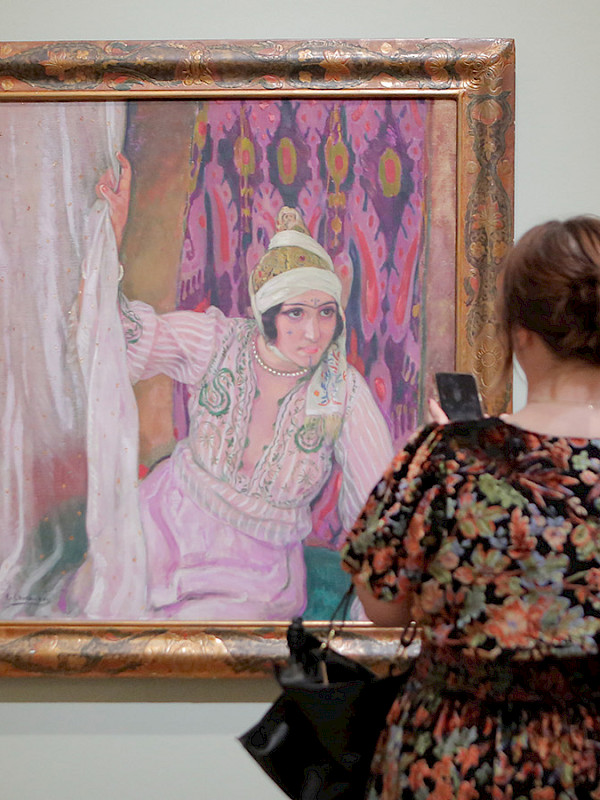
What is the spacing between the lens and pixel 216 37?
5.93 ft

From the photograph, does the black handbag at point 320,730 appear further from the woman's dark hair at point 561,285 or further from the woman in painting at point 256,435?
the woman in painting at point 256,435

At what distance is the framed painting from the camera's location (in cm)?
175

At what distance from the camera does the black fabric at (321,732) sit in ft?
3.54

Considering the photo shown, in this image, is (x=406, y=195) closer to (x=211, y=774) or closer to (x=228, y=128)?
(x=228, y=128)

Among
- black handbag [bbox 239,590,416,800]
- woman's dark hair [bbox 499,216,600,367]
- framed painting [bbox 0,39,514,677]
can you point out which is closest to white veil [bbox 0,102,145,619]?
framed painting [bbox 0,39,514,677]

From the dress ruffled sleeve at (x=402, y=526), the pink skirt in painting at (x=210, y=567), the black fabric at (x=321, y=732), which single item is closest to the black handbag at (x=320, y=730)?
the black fabric at (x=321, y=732)

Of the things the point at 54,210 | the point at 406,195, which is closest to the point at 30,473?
the point at 54,210

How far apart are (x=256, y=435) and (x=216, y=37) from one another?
853 millimetres

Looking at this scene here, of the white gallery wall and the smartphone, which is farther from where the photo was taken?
the white gallery wall

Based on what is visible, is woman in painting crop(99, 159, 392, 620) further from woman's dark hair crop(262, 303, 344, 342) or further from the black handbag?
the black handbag

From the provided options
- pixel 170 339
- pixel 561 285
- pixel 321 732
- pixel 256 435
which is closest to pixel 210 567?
pixel 256 435

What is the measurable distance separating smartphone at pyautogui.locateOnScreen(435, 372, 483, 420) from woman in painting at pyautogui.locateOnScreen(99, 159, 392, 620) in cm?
67

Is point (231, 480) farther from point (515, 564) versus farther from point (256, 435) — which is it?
point (515, 564)

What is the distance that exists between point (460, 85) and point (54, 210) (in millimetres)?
886
